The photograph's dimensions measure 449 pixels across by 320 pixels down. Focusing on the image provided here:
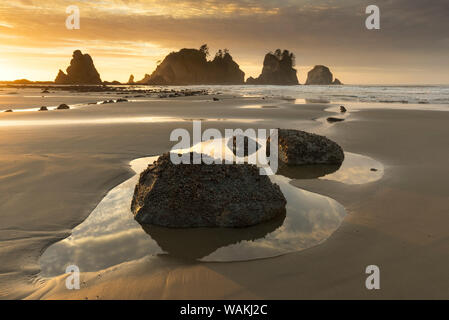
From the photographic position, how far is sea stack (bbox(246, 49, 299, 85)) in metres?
176

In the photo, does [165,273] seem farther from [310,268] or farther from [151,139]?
[151,139]

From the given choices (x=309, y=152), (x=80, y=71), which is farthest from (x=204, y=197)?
(x=80, y=71)

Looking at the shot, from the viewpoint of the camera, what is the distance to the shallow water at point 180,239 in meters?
3.37

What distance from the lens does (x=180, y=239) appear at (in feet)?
12.3

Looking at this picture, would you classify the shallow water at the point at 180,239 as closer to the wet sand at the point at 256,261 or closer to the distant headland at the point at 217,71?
the wet sand at the point at 256,261

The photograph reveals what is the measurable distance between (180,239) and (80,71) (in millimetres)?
166101

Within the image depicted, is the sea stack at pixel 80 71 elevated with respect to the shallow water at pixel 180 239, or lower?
elevated

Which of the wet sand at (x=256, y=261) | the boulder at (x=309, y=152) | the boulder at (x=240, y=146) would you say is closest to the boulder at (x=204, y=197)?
the wet sand at (x=256, y=261)

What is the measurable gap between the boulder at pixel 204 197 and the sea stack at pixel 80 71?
161m

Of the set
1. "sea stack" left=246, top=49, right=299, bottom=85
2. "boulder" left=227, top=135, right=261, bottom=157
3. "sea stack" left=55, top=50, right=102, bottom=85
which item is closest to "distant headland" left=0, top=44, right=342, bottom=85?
"sea stack" left=246, top=49, right=299, bottom=85

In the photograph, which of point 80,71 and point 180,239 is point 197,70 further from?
point 180,239

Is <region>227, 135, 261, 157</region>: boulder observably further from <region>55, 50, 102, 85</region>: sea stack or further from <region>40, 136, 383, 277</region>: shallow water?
<region>55, 50, 102, 85</region>: sea stack

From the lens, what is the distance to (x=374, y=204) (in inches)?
188

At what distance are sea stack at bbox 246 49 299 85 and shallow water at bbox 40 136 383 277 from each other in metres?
178
